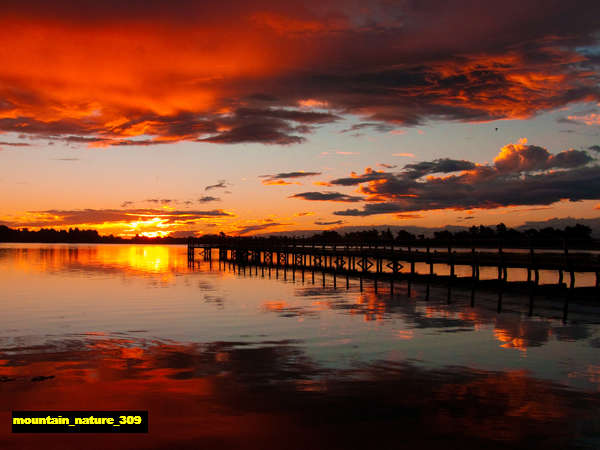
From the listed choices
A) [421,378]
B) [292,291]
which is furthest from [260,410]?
[292,291]

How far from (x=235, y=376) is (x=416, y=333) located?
8.48 metres

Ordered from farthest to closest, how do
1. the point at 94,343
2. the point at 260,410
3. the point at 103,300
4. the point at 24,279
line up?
the point at 24,279, the point at 103,300, the point at 94,343, the point at 260,410

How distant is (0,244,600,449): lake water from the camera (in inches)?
355

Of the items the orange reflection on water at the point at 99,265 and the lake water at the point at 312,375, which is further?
the orange reflection on water at the point at 99,265

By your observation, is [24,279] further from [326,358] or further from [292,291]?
[326,358]

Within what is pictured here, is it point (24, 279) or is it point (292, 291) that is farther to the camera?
point (24, 279)

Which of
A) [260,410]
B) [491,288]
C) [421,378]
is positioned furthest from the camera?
[491,288]

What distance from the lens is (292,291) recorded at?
3750 cm

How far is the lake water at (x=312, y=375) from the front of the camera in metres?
9.02

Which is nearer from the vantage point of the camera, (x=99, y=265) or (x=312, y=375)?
(x=312, y=375)

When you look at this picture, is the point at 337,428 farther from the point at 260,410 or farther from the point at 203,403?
the point at 203,403

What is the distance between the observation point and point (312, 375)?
1280 centimetres

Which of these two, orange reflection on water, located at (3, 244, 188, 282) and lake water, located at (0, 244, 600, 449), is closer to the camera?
lake water, located at (0, 244, 600, 449)

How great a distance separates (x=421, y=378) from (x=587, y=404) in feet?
11.2
